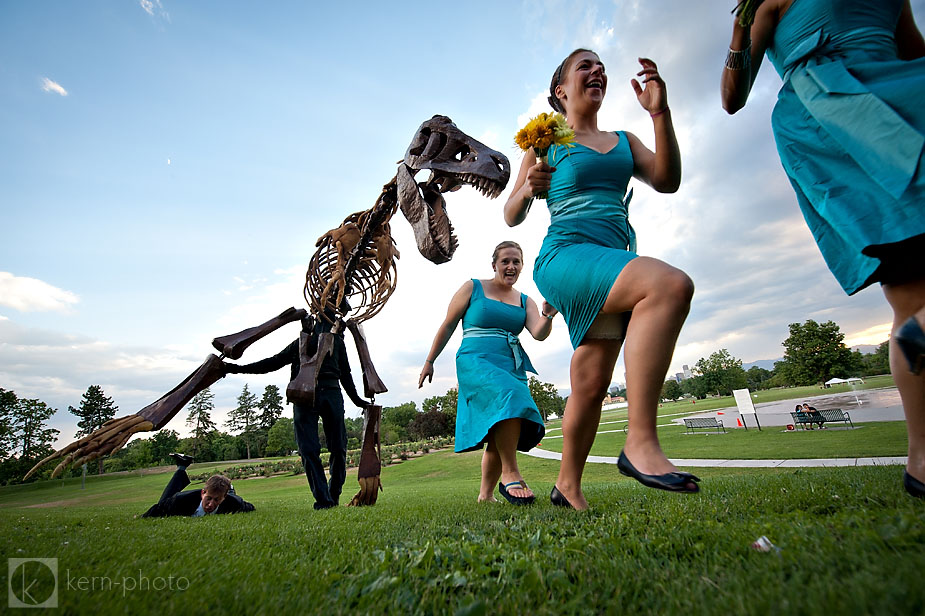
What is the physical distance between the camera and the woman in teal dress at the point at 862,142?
1620 millimetres

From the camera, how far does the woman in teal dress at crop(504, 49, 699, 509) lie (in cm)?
197

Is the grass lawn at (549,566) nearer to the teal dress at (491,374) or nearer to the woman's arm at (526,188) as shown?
the teal dress at (491,374)

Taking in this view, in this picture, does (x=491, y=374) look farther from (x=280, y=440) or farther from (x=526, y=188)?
(x=280, y=440)

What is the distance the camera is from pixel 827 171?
190cm

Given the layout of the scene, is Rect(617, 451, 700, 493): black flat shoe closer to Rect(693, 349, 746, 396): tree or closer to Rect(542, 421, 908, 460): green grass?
Rect(542, 421, 908, 460): green grass

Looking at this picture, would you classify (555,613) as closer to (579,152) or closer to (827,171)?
(827,171)

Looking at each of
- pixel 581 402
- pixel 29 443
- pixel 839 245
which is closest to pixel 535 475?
pixel 581 402

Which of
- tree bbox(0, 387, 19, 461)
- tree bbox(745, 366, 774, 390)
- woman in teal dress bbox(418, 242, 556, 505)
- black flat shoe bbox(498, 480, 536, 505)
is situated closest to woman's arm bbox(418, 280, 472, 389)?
woman in teal dress bbox(418, 242, 556, 505)

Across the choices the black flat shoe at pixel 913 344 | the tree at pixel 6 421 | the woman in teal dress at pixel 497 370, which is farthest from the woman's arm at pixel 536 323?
the tree at pixel 6 421

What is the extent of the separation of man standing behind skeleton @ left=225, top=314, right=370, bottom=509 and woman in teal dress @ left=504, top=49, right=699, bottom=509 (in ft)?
10.6

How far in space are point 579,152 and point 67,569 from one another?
3067 mm

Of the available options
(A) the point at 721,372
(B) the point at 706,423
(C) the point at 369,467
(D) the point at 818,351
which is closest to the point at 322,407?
(C) the point at 369,467

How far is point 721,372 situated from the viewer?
266 ft

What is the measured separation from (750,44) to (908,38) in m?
0.73
